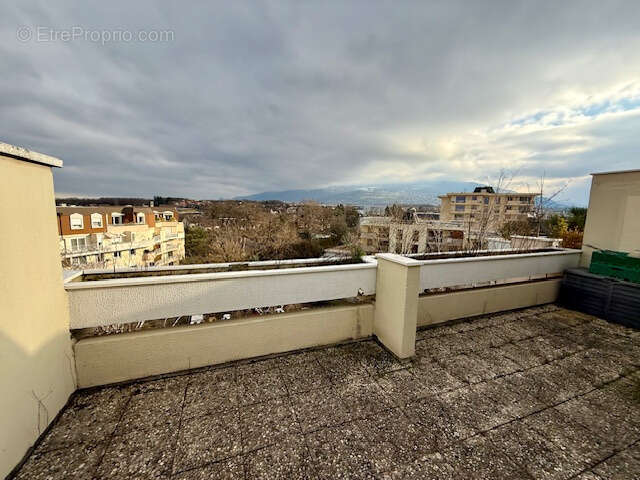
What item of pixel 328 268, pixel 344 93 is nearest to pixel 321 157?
pixel 344 93

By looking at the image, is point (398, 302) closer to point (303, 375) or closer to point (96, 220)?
point (303, 375)

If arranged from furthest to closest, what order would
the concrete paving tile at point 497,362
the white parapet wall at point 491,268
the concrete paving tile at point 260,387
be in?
the white parapet wall at point 491,268, the concrete paving tile at point 497,362, the concrete paving tile at point 260,387

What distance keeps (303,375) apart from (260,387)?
1.37 ft

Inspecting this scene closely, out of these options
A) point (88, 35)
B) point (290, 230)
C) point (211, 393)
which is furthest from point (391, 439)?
point (290, 230)

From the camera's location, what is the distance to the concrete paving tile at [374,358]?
2469 millimetres

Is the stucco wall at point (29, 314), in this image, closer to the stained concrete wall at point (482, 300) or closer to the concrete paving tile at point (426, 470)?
the concrete paving tile at point (426, 470)

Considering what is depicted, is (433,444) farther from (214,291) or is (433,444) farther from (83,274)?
(83,274)

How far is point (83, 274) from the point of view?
2.46 metres

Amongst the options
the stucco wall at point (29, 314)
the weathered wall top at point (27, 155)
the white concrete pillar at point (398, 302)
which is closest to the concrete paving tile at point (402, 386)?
the white concrete pillar at point (398, 302)

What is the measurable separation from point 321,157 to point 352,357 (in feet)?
78.5

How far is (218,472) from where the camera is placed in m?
1.42

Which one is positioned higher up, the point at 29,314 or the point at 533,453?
the point at 29,314

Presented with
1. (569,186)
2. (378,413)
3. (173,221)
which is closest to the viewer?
(378,413)

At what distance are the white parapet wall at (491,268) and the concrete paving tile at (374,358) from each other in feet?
3.30
